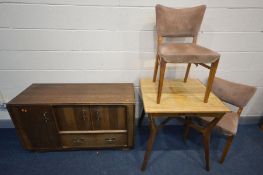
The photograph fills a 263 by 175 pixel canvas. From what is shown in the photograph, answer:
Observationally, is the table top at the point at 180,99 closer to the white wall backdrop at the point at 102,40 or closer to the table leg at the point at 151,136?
the table leg at the point at 151,136

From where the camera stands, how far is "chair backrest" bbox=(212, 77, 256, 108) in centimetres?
145

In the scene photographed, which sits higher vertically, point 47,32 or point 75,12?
point 75,12

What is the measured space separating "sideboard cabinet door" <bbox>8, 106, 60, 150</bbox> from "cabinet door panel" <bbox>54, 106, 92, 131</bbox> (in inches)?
2.6

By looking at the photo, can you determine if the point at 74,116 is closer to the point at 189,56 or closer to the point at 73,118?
→ the point at 73,118

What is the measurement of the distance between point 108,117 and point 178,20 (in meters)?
1.10

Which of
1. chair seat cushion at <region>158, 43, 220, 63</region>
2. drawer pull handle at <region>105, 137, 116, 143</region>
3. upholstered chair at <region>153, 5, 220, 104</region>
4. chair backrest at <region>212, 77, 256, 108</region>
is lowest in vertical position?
drawer pull handle at <region>105, 137, 116, 143</region>

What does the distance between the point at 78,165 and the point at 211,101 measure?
4.53ft

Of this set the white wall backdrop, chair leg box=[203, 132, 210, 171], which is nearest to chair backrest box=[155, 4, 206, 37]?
the white wall backdrop

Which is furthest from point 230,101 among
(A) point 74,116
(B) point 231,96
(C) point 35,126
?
(C) point 35,126

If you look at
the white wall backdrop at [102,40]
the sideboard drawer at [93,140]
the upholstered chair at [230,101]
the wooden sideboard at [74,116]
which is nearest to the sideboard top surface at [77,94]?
the wooden sideboard at [74,116]

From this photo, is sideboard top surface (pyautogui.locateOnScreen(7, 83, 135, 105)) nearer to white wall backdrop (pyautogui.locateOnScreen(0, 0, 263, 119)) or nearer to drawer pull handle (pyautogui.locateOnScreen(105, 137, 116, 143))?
white wall backdrop (pyautogui.locateOnScreen(0, 0, 263, 119))

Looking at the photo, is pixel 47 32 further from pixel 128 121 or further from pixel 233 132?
pixel 233 132

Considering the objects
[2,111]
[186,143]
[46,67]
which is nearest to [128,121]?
[186,143]

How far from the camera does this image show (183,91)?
1.46m
